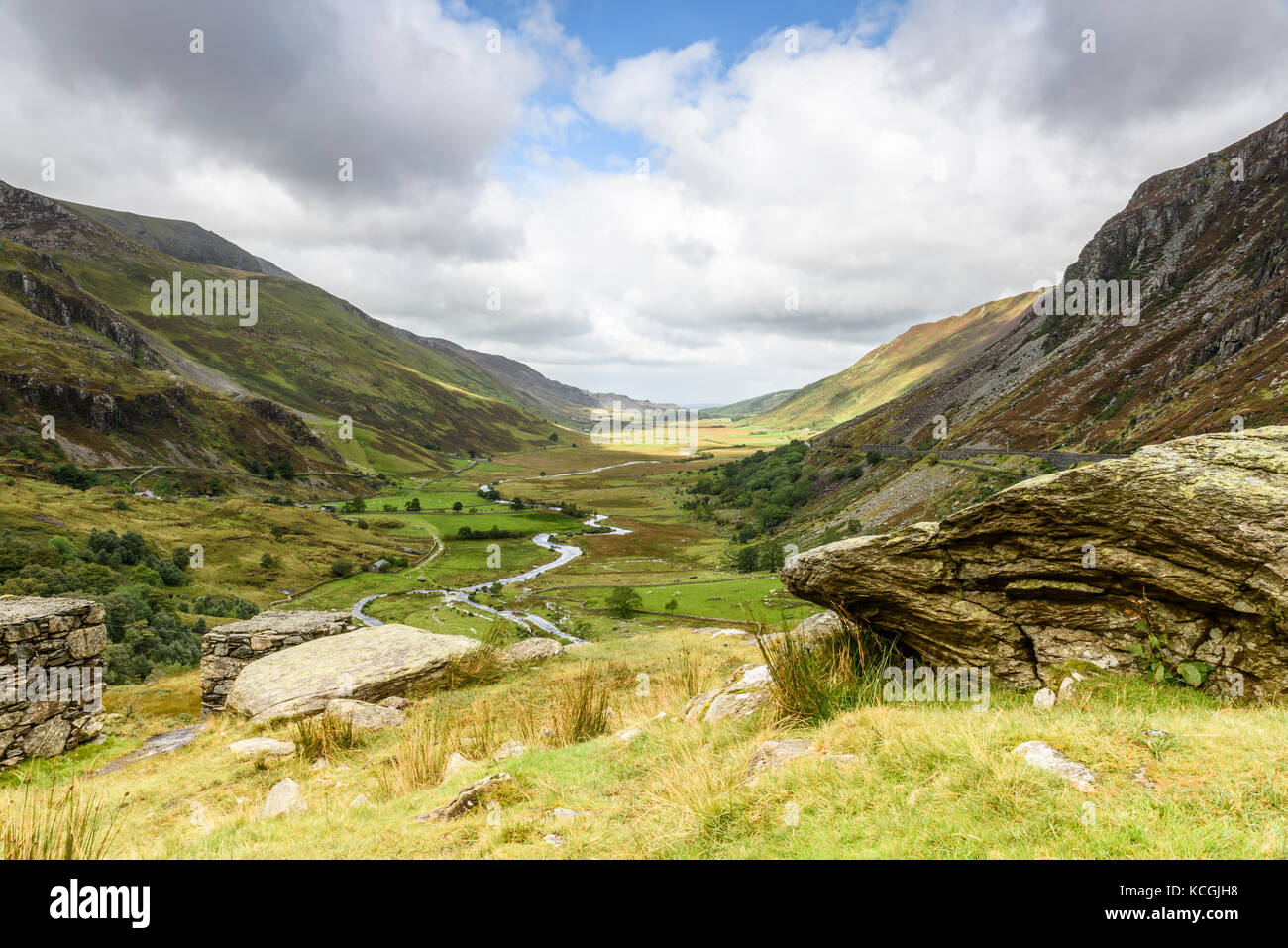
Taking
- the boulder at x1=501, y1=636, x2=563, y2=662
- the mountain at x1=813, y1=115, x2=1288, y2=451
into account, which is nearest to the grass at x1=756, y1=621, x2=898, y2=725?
the boulder at x1=501, y1=636, x2=563, y2=662

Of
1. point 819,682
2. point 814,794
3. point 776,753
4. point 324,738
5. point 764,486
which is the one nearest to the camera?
point 814,794

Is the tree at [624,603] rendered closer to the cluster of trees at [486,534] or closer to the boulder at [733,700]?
the boulder at [733,700]

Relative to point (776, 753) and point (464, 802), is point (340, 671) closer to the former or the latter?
point (464, 802)

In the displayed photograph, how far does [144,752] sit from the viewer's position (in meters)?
14.2

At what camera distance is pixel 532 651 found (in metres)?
20.5

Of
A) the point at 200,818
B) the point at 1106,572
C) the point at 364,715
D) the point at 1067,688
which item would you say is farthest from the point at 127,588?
the point at 1106,572

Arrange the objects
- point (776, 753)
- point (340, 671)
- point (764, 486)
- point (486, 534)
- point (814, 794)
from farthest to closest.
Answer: point (764, 486) < point (486, 534) < point (340, 671) < point (776, 753) < point (814, 794)

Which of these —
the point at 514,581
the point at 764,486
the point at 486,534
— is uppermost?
the point at 764,486

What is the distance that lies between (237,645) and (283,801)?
1214 cm

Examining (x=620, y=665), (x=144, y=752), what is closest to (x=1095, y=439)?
(x=620, y=665)

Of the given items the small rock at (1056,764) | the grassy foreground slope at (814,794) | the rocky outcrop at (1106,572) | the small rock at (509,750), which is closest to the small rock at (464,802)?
the grassy foreground slope at (814,794)

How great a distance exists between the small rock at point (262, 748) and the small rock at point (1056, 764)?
44.1 ft

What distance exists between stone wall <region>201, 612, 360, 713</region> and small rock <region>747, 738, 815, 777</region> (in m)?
17.5

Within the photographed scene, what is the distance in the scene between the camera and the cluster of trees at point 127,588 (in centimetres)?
3533
